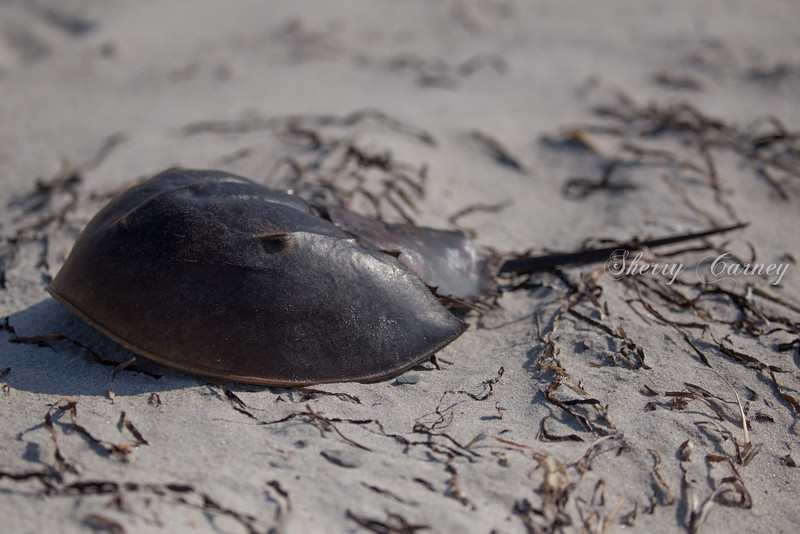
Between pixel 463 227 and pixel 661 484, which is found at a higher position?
pixel 463 227

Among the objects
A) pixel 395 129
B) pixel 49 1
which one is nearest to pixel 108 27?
pixel 49 1

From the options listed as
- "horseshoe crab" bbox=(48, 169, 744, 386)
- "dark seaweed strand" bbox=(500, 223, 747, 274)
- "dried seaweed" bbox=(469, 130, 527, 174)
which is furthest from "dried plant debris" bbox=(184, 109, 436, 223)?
"horseshoe crab" bbox=(48, 169, 744, 386)

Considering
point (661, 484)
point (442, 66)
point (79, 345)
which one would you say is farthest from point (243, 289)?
point (442, 66)

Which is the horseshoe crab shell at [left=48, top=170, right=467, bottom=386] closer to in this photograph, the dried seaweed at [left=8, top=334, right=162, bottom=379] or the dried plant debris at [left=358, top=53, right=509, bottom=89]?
the dried seaweed at [left=8, top=334, right=162, bottom=379]

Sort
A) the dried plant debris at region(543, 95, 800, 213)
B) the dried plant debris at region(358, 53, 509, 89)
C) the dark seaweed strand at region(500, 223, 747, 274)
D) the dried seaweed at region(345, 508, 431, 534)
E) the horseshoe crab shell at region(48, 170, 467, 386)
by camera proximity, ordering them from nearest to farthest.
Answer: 1. the dried seaweed at region(345, 508, 431, 534)
2. the horseshoe crab shell at region(48, 170, 467, 386)
3. the dark seaweed strand at region(500, 223, 747, 274)
4. the dried plant debris at region(543, 95, 800, 213)
5. the dried plant debris at region(358, 53, 509, 89)

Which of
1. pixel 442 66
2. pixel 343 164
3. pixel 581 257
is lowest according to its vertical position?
pixel 581 257

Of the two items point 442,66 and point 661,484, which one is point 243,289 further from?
point 442,66

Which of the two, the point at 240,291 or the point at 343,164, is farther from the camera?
the point at 343,164

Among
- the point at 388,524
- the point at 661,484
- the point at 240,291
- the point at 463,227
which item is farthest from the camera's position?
the point at 463,227
